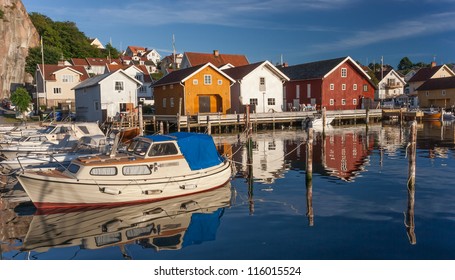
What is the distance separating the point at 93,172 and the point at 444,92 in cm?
7033

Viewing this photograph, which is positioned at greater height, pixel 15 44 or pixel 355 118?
pixel 15 44

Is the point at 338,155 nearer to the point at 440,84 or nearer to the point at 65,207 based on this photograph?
the point at 65,207

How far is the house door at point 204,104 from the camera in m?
51.1

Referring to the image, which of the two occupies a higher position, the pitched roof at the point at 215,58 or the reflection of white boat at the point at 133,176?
the pitched roof at the point at 215,58

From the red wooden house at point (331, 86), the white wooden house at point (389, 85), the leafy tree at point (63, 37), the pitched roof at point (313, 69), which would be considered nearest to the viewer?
the red wooden house at point (331, 86)

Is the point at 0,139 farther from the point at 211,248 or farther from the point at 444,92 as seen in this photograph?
the point at 444,92

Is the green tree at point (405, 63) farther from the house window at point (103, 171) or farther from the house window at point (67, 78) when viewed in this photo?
the house window at point (103, 171)

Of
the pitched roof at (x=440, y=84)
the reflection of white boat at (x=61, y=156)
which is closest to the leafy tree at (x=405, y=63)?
the pitched roof at (x=440, y=84)

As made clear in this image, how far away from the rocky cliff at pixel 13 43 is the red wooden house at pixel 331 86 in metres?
62.5

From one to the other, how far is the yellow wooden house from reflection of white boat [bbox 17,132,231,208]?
98.8 feet

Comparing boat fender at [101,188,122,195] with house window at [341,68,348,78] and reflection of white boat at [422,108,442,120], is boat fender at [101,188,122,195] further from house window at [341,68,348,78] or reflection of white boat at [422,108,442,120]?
reflection of white boat at [422,108,442,120]

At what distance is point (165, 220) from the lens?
15656mm

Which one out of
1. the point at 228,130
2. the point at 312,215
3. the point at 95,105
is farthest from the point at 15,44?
the point at 312,215

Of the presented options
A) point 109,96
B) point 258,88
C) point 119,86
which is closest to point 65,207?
point 109,96
